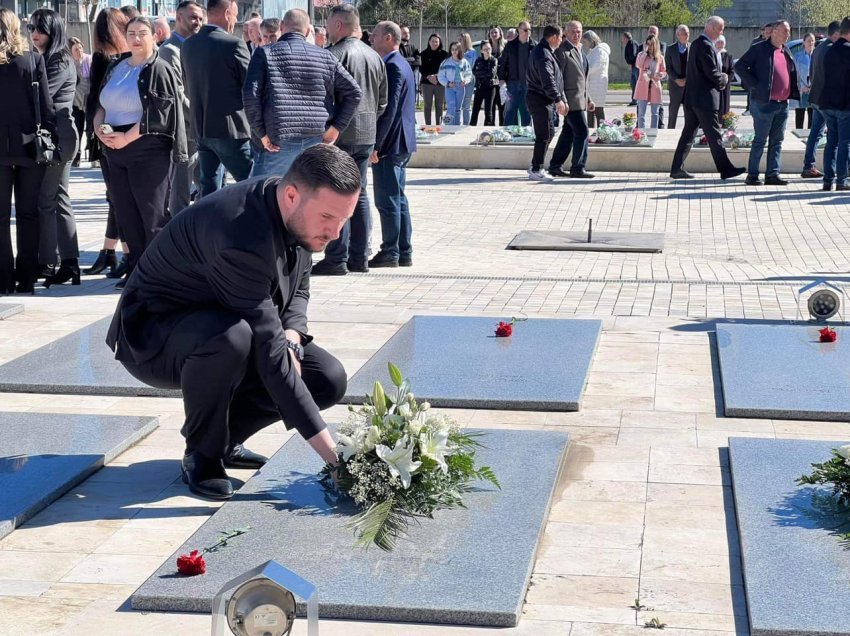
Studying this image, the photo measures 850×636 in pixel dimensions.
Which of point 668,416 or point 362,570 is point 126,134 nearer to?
point 668,416

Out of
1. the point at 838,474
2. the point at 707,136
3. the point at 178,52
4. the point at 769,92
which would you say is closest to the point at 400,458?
the point at 838,474

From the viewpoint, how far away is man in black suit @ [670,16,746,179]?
1491 centimetres

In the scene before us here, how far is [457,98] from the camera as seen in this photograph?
74.9ft

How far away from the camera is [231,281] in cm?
437

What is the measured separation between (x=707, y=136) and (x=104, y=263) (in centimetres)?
839

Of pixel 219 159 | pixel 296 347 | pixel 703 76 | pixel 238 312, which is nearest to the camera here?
pixel 238 312

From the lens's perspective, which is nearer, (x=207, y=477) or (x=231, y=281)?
(x=231, y=281)

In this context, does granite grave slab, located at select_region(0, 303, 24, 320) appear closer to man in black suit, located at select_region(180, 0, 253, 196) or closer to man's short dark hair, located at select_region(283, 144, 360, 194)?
man in black suit, located at select_region(180, 0, 253, 196)

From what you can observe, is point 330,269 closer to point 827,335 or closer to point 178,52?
point 178,52

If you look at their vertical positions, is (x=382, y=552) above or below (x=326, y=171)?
below

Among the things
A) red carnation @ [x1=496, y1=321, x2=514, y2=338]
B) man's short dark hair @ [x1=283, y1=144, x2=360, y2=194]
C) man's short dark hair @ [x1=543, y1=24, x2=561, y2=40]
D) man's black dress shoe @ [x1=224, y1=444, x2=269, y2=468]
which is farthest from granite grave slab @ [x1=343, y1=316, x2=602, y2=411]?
man's short dark hair @ [x1=543, y1=24, x2=561, y2=40]

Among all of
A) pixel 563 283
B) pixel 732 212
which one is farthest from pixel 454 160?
pixel 563 283

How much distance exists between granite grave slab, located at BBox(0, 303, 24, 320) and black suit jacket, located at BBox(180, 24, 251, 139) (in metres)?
1.99

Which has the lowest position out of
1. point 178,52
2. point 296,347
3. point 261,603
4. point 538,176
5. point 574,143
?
point 538,176
